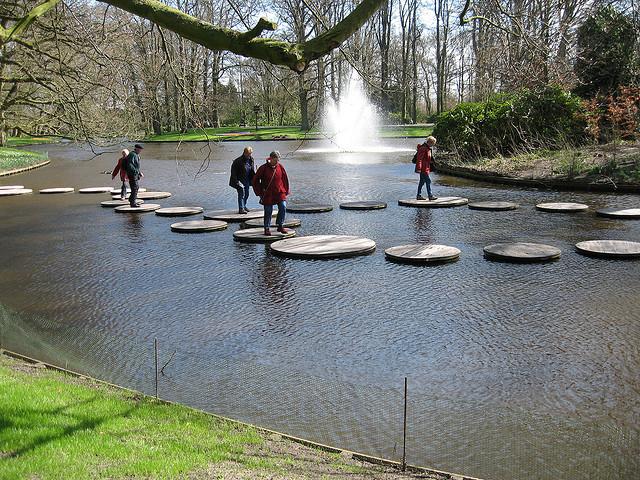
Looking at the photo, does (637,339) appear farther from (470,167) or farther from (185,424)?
(470,167)

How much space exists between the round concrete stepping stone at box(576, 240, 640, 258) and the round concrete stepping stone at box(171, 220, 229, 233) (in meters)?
8.20

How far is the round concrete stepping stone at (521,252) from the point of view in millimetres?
12062

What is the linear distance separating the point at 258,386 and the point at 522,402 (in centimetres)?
257

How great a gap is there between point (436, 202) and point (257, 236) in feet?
22.0

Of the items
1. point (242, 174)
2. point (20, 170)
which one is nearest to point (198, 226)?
point (242, 174)

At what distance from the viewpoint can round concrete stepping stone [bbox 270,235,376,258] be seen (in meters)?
12.9

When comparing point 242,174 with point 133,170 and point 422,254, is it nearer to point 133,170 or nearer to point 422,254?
point 133,170

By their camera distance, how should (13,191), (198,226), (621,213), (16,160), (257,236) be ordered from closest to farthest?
(257,236), (198,226), (621,213), (13,191), (16,160)

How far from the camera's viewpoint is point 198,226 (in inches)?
640

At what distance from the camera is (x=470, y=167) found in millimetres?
27656

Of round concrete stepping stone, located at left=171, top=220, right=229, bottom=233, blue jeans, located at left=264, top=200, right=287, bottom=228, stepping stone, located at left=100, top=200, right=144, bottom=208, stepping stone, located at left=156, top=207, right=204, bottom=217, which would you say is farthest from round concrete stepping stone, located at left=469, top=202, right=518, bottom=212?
stepping stone, located at left=100, top=200, right=144, bottom=208

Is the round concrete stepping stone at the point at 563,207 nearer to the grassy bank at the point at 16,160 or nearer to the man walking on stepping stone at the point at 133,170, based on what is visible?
the man walking on stepping stone at the point at 133,170

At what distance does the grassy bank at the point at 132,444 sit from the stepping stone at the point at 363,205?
13196 mm

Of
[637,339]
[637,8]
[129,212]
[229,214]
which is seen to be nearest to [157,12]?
[637,339]
